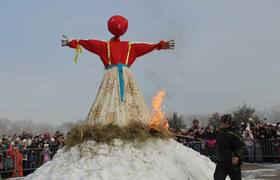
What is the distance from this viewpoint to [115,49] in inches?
310

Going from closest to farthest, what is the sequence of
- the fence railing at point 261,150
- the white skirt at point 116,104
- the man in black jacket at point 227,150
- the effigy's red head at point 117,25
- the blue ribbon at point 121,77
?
the man in black jacket at point 227,150 → the white skirt at point 116,104 → the blue ribbon at point 121,77 → the effigy's red head at point 117,25 → the fence railing at point 261,150

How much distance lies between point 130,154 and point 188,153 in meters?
1.24

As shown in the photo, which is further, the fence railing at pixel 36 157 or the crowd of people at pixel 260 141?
the crowd of people at pixel 260 141

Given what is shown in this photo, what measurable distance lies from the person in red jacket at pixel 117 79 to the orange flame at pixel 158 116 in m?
0.13

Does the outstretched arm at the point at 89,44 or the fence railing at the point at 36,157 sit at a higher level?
the outstretched arm at the point at 89,44

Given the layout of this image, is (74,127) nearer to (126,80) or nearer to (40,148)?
(126,80)

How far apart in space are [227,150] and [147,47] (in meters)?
2.66

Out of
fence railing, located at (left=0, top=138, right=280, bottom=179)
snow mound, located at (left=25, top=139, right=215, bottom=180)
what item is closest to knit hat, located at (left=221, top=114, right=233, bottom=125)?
snow mound, located at (left=25, top=139, right=215, bottom=180)

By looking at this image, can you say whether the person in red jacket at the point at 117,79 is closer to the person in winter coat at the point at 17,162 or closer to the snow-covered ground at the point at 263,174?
the snow-covered ground at the point at 263,174

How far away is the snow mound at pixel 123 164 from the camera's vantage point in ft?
21.0

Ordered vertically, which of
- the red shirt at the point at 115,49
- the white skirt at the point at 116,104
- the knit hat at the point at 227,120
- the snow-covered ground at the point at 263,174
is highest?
the red shirt at the point at 115,49

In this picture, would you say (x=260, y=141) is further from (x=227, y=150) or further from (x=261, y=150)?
(x=227, y=150)

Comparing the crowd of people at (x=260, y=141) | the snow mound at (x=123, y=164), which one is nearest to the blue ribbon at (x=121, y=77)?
the snow mound at (x=123, y=164)

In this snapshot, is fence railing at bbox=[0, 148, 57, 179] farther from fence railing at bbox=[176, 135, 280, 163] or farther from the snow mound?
the snow mound
